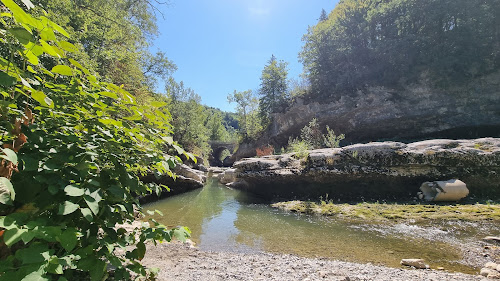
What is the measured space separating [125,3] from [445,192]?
1817cm

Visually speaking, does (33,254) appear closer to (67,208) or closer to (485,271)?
(67,208)

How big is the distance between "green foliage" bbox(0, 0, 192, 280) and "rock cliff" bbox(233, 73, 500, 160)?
2933cm

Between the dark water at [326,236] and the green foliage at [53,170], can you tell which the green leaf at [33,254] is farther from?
the dark water at [326,236]

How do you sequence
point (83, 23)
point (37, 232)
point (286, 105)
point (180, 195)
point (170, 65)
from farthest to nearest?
point (286, 105)
point (170, 65)
point (180, 195)
point (83, 23)
point (37, 232)

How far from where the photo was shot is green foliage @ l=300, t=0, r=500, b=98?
76.2ft

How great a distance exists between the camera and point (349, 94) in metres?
29.1

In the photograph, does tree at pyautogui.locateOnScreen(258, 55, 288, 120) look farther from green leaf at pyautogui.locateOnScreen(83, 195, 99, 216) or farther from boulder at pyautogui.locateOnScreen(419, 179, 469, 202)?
green leaf at pyautogui.locateOnScreen(83, 195, 99, 216)

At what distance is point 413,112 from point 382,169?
15.6 meters

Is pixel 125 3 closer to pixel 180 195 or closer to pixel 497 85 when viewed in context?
pixel 180 195

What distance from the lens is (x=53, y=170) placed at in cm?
143

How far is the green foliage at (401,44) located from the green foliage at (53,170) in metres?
30.9

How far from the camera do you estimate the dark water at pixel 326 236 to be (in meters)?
6.72

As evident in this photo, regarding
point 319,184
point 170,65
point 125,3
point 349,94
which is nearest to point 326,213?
point 319,184

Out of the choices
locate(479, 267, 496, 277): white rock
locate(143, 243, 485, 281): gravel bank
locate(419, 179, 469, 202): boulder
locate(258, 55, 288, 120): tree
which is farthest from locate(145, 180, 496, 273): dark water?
locate(258, 55, 288, 120): tree
